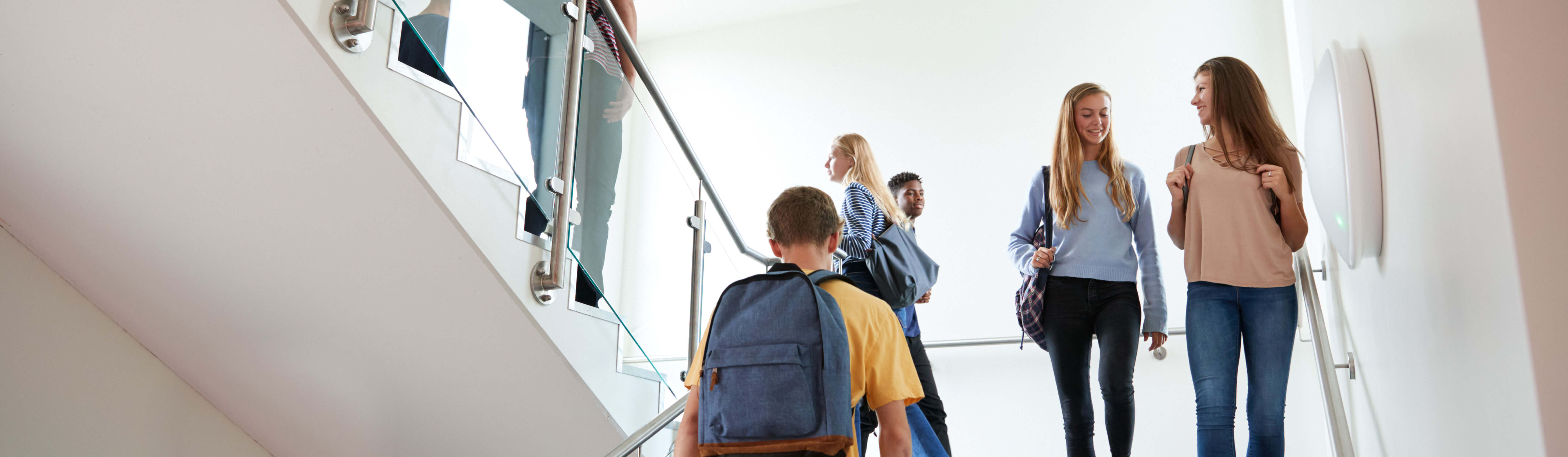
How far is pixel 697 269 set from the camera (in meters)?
3.23

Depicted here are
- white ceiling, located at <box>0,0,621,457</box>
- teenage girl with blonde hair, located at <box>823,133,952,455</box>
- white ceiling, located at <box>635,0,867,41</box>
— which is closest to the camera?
white ceiling, located at <box>0,0,621,457</box>

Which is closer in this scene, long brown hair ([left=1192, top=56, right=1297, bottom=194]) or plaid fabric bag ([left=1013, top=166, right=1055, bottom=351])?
long brown hair ([left=1192, top=56, right=1297, bottom=194])

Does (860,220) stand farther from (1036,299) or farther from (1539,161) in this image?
(1539,161)

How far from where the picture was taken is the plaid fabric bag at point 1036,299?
9.18 feet

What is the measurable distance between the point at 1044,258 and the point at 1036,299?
0.13m

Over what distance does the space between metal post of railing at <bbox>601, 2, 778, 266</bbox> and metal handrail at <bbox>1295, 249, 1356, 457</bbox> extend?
181 centimetres

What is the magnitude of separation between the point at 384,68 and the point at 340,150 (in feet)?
0.88

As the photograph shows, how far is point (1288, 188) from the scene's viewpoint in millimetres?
2502

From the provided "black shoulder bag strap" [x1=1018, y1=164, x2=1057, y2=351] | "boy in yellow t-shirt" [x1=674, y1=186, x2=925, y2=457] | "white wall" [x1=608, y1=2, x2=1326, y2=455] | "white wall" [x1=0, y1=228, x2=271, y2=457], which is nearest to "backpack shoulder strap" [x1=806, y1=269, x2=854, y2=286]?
"boy in yellow t-shirt" [x1=674, y1=186, x2=925, y2=457]

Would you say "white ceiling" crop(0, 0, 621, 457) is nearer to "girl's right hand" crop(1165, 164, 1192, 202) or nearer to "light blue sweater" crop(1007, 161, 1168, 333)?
"light blue sweater" crop(1007, 161, 1168, 333)

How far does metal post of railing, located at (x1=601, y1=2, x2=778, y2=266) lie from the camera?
2.78m

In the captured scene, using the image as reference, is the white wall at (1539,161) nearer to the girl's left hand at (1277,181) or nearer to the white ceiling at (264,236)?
the girl's left hand at (1277,181)

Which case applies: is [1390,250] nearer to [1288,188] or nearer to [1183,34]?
[1288,188]

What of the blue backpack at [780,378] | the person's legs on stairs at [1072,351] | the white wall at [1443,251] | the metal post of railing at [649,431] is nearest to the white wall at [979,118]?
the metal post of railing at [649,431]
